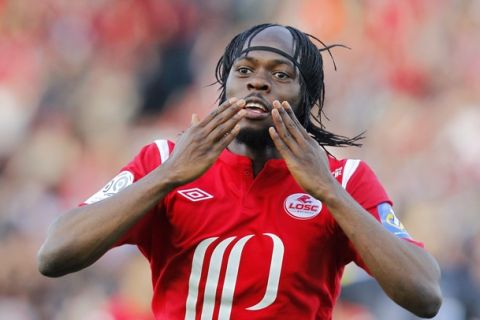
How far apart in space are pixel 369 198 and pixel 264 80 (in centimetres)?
57

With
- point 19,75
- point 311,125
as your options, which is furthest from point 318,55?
point 19,75

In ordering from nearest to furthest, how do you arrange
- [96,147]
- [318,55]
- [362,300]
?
[318,55] → [362,300] → [96,147]

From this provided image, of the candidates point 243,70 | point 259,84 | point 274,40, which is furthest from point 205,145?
point 274,40

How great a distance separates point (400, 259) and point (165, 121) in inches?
163

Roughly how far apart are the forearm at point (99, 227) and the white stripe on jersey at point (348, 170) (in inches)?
28.4

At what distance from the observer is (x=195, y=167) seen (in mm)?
3068

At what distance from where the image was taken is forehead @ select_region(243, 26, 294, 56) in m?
3.50

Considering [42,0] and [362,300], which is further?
[42,0]

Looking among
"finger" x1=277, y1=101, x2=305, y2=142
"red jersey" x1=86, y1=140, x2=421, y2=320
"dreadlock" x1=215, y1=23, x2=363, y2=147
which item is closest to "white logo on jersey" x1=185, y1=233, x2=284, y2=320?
"red jersey" x1=86, y1=140, x2=421, y2=320

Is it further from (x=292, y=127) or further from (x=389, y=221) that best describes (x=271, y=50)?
(x=389, y=221)

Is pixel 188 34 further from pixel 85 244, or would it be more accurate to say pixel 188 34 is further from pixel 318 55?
pixel 85 244

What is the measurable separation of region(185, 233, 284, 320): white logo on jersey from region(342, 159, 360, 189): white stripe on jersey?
35 cm

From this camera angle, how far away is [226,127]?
308 centimetres

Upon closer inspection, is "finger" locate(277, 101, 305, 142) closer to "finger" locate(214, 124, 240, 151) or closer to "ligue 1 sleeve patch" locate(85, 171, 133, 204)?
"finger" locate(214, 124, 240, 151)
